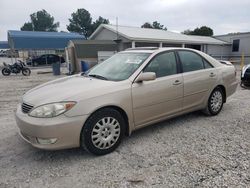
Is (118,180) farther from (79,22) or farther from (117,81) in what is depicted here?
(79,22)

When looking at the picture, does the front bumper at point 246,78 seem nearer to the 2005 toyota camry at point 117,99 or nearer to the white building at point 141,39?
the 2005 toyota camry at point 117,99

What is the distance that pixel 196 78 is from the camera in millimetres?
4090

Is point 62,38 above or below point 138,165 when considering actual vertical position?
above

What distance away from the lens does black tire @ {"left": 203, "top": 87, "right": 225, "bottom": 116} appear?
4500 mm

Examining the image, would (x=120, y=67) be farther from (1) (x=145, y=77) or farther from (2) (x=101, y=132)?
(2) (x=101, y=132)

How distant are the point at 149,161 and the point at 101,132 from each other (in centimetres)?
77

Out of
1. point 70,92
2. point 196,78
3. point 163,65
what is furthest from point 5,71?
point 196,78

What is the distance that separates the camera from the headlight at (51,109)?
8.87ft

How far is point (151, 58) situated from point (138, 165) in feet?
5.72

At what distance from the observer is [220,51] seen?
26.8 meters

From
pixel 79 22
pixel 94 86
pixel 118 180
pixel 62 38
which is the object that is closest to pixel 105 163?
pixel 118 180

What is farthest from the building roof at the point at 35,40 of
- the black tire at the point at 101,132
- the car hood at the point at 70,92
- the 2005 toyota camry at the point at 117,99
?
the black tire at the point at 101,132

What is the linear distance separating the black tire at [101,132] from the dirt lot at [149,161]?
13 cm

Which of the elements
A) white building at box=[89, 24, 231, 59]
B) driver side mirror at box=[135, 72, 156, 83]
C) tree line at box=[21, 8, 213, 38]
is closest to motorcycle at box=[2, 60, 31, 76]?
white building at box=[89, 24, 231, 59]
